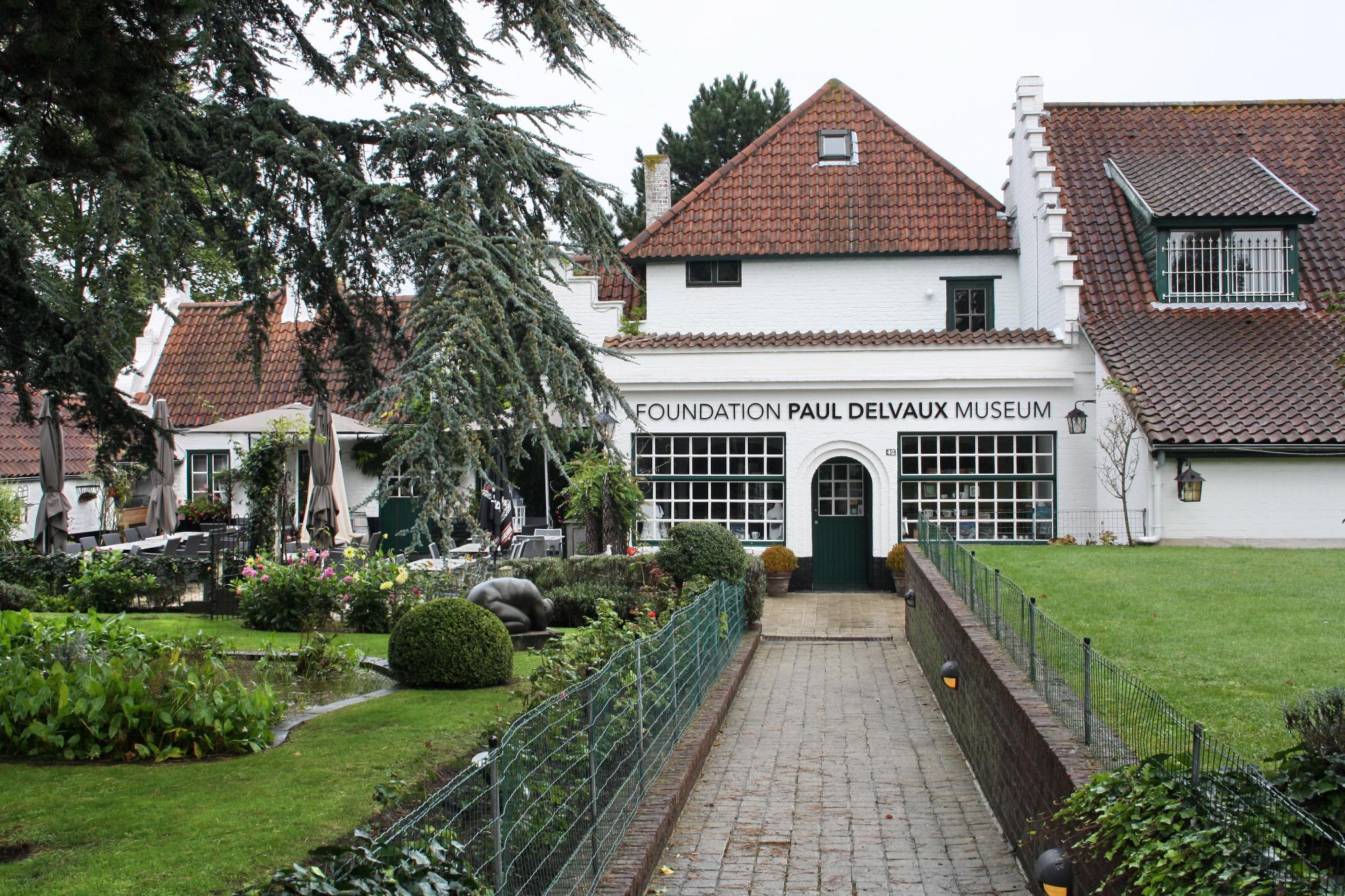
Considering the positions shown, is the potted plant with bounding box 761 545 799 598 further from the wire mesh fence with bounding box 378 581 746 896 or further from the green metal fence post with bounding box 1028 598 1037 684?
the green metal fence post with bounding box 1028 598 1037 684

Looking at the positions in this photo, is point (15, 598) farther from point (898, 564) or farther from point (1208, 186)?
point (1208, 186)

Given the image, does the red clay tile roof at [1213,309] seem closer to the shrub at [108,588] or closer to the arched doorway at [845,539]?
the arched doorway at [845,539]

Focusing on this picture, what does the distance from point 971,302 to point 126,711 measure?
2062 centimetres

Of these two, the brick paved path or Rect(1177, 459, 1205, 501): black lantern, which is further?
Rect(1177, 459, 1205, 501): black lantern

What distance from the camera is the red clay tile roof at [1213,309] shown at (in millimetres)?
20562

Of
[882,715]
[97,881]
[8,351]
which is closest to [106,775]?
[97,881]

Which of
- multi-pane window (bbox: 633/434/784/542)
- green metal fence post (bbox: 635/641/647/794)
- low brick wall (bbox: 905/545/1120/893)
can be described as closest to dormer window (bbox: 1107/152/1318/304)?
multi-pane window (bbox: 633/434/784/542)

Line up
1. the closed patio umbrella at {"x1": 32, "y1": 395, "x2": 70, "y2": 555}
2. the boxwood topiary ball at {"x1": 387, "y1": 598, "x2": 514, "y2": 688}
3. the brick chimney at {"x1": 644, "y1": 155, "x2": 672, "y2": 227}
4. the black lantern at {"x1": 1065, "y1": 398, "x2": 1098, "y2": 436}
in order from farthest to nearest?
1. the brick chimney at {"x1": 644, "y1": 155, "x2": 672, "y2": 227}
2. the black lantern at {"x1": 1065, "y1": 398, "x2": 1098, "y2": 436}
3. the closed patio umbrella at {"x1": 32, "y1": 395, "x2": 70, "y2": 555}
4. the boxwood topiary ball at {"x1": 387, "y1": 598, "x2": 514, "y2": 688}

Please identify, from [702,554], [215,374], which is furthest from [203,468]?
[702,554]

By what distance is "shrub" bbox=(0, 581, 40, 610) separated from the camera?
16.8 metres

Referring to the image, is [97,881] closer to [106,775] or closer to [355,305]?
[106,775]

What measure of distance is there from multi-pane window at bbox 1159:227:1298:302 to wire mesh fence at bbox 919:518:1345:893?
1401 cm

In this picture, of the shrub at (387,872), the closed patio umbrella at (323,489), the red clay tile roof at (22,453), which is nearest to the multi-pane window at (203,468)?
the red clay tile roof at (22,453)

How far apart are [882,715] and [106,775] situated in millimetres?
8153
